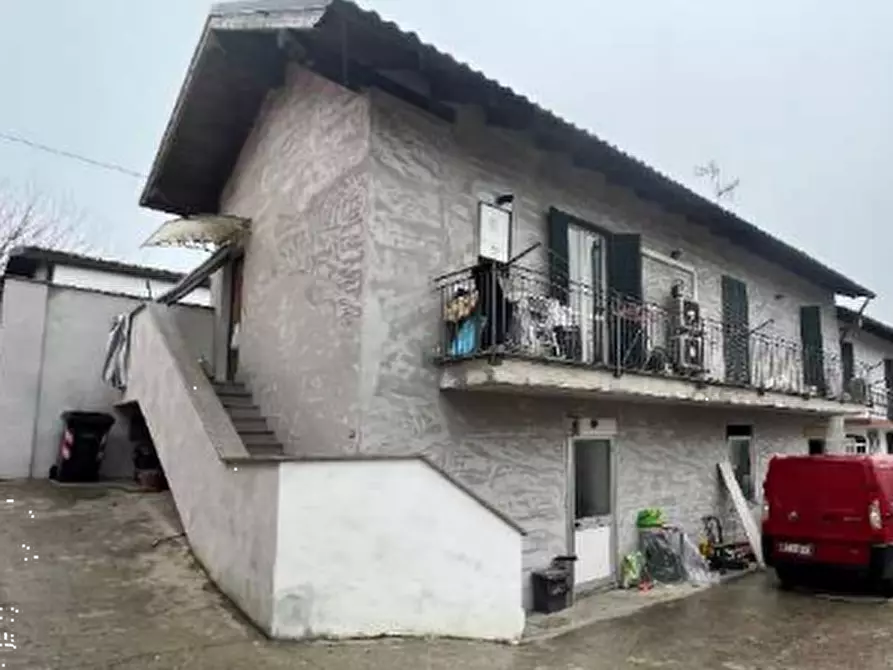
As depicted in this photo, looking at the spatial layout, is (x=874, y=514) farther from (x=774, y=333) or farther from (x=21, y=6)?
(x=21, y=6)

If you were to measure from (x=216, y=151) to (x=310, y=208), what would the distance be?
412cm

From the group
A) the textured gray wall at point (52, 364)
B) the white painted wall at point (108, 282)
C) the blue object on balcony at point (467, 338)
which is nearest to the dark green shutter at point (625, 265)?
the blue object on balcony at point (467, 338)

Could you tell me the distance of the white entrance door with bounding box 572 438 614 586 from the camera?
9617mm

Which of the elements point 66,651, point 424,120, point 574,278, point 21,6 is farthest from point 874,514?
point 21,6

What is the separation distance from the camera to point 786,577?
10531mm

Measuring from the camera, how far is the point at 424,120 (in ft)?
27.3

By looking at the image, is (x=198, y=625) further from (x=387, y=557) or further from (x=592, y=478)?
(x=592, y=478)

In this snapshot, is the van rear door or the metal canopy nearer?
the van rear door

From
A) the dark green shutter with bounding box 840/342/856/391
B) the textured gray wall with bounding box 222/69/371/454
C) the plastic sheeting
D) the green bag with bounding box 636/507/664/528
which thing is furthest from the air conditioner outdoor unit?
the textured gray wall with bounding box 222/69/371/454

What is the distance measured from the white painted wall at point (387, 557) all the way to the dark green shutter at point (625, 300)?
346 cm

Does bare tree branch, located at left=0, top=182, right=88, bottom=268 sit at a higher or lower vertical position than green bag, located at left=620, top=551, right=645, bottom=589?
higher

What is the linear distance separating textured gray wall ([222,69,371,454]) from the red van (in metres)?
7.05

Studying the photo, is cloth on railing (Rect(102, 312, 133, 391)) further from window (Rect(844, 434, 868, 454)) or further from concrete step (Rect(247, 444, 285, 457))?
window (Rect(844, 434, 868, 454))

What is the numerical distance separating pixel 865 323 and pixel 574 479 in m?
15.1
